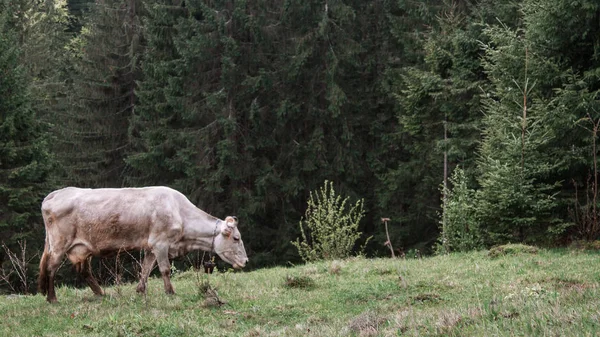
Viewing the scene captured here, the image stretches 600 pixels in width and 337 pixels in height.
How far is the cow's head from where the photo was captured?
11656mm

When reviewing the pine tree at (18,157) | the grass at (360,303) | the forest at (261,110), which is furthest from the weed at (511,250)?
the pine tree at (18,157)

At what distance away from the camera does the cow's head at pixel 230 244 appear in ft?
38.2

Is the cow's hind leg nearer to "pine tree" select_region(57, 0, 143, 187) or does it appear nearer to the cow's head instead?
the cow's head

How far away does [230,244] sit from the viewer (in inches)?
461

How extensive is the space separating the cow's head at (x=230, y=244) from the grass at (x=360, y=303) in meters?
0.55

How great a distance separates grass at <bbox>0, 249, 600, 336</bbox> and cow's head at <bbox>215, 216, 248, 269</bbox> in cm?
55

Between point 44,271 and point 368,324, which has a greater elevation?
point 368,324

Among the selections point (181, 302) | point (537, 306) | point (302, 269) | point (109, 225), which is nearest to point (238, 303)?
point (181, 302)

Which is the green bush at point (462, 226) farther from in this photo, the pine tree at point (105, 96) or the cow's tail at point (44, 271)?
the pine tree at point (105, 96)

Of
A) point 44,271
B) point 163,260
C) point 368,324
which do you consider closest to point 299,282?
point 163,260

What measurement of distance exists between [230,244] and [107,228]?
6.83 feet

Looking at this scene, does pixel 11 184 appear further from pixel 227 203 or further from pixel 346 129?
pixel 346 129

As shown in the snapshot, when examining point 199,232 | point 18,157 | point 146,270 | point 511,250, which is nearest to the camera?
point 146,270

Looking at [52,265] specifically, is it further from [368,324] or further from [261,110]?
[261,110]
